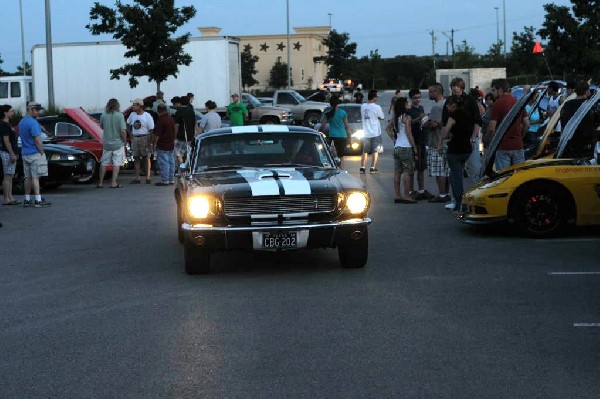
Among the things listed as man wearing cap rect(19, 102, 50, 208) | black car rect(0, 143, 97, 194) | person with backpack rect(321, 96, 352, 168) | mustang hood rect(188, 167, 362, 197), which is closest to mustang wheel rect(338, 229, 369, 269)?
mustang hood rect(188, 167, 362, 197)

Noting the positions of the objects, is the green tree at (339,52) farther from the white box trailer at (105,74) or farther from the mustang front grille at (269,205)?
the mustang front grille at (269,205)

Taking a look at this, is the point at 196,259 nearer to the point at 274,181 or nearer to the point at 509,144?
the point at 274,181

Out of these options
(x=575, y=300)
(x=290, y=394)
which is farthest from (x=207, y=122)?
(x=290, y=394)

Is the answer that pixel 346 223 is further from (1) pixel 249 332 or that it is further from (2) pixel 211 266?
(1) pixel 249 332

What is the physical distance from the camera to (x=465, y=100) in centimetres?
1493

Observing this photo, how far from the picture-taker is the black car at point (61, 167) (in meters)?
20.5

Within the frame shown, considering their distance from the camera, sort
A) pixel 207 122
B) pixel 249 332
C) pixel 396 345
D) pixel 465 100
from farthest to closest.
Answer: pixel 207 122 → pixel 465 100 → pixel 249 332 → pixel 396 345

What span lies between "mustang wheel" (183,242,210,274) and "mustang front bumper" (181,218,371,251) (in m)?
0.20

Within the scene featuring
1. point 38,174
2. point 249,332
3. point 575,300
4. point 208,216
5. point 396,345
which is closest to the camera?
point 396,345

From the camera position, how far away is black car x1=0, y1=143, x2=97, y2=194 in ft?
67.4

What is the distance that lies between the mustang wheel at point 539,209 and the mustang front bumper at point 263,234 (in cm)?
319

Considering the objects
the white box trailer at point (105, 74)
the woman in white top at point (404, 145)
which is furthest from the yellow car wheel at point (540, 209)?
the white box trailer at point (105, 74)

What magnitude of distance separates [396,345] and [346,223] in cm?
287

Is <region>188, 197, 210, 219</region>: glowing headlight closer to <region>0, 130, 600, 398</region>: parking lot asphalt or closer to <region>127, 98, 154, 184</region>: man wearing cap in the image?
<region>0, 130, 600, 398</region>: parking lot asphalt
